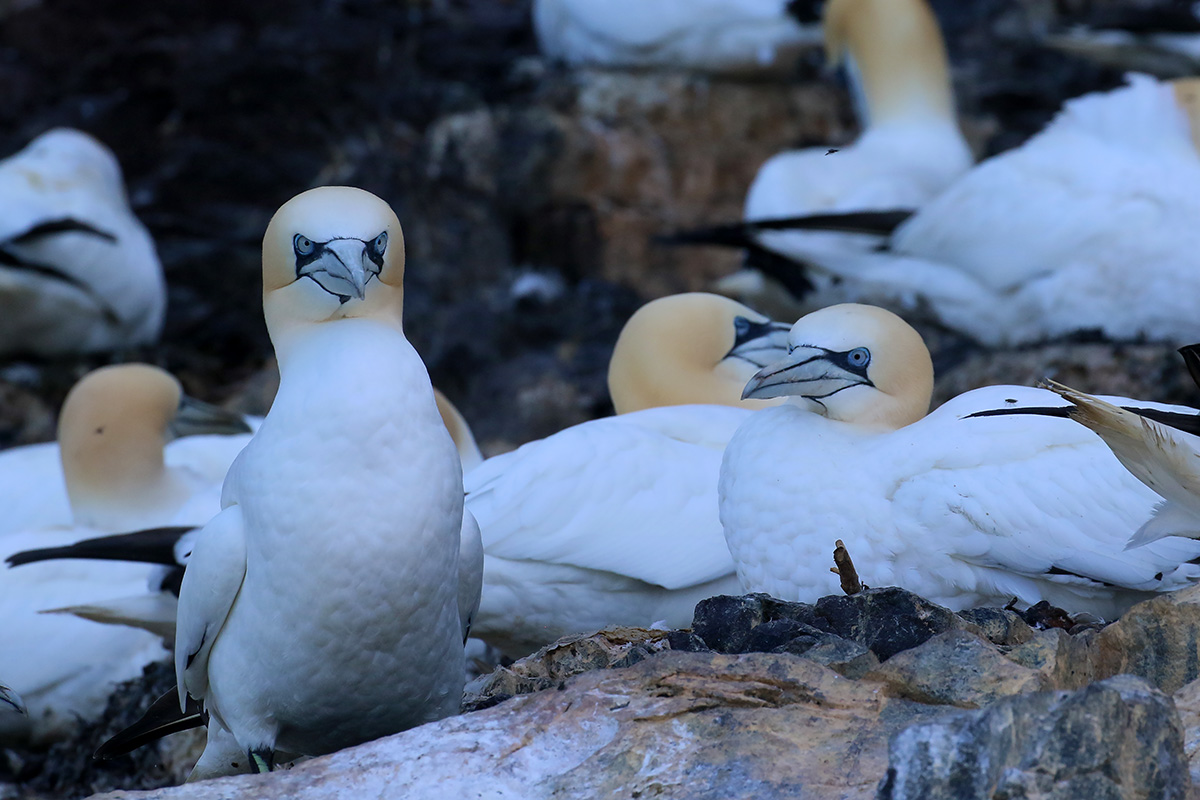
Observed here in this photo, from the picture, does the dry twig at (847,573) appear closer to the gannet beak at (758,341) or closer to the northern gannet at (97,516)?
the gannet beak at (758,341)

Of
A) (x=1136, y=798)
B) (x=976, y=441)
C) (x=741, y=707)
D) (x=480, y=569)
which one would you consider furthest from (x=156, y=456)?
(x=1136, y=798)

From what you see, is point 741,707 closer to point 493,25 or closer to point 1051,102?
point 1051,102

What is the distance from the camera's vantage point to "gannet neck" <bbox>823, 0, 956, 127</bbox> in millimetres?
7504

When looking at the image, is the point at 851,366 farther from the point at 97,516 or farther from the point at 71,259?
the point at 71,259

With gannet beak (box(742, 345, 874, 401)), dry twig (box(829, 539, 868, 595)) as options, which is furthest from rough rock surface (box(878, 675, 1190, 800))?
gannet beak (box(742, 345, 874, 401))

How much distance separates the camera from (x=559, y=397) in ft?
23.4

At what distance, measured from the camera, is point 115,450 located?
565 cm

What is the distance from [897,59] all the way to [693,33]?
4.52ft

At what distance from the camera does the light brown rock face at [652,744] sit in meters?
2.26

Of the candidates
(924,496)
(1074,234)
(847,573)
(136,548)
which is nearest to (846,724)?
(847,573)

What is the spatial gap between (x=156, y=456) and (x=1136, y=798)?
454 centimetres

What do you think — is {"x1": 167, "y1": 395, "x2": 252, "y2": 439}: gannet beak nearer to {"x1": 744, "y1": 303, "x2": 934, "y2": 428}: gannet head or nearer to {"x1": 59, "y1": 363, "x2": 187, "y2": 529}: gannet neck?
{"x1": 59, "y1": 363, "x2": 187, "y2": 529}: gannet neck

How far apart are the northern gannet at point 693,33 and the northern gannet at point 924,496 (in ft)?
16.8

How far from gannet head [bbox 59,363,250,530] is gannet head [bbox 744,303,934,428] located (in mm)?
3011
